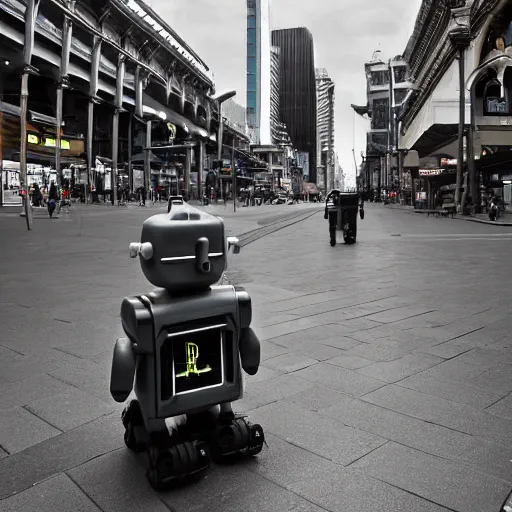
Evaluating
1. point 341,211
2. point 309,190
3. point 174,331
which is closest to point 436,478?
point 174,331

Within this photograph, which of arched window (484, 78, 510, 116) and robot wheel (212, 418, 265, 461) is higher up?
arched window (484, 78, 510, 116)

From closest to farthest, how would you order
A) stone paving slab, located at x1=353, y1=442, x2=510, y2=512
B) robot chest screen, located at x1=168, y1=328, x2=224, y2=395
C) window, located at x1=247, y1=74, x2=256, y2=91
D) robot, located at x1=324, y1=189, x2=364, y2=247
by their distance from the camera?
stone paving slab, located at x1=353, y1=442, x2=510, y2=512 < robot chest screen, located at x1=168, y1=328, x2=224, y2=395 < robot, located at x1=324, y1=189, x2=364, y2=247 < window, located at x1=247, y1=74, x2=256, y2=91

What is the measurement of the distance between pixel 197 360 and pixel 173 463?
44 centimetres

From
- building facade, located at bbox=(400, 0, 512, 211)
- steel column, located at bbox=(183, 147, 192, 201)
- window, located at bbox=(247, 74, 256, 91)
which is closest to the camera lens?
building facade, located at bbox=(400, 0, 512, 211)

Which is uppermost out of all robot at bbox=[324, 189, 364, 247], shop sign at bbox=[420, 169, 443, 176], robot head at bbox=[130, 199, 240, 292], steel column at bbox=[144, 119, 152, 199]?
steel column at bbox=[144, 119, 152, 199]

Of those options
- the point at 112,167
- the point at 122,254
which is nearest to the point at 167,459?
the point at 122,254

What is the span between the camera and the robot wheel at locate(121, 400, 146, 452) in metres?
2.62

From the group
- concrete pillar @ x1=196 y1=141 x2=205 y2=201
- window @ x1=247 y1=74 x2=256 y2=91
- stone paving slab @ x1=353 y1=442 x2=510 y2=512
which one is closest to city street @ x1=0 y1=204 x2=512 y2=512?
stone paving slab @ x1=353 y1=442 x2=510 y2=512

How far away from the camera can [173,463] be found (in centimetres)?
232

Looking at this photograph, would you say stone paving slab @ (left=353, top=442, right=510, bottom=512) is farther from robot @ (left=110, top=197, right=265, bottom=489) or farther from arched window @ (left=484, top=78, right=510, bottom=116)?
arched window @ (left=484, top=78, right=510, bottom=116)

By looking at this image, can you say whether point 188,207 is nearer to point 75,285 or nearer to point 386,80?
point 75,285

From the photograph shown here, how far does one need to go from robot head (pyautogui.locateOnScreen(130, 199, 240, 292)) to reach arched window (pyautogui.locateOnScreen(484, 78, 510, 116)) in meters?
41.2

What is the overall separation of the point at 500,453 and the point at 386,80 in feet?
468

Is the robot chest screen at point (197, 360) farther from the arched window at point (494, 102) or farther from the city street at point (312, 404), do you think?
the arched window at point (494, 102)
